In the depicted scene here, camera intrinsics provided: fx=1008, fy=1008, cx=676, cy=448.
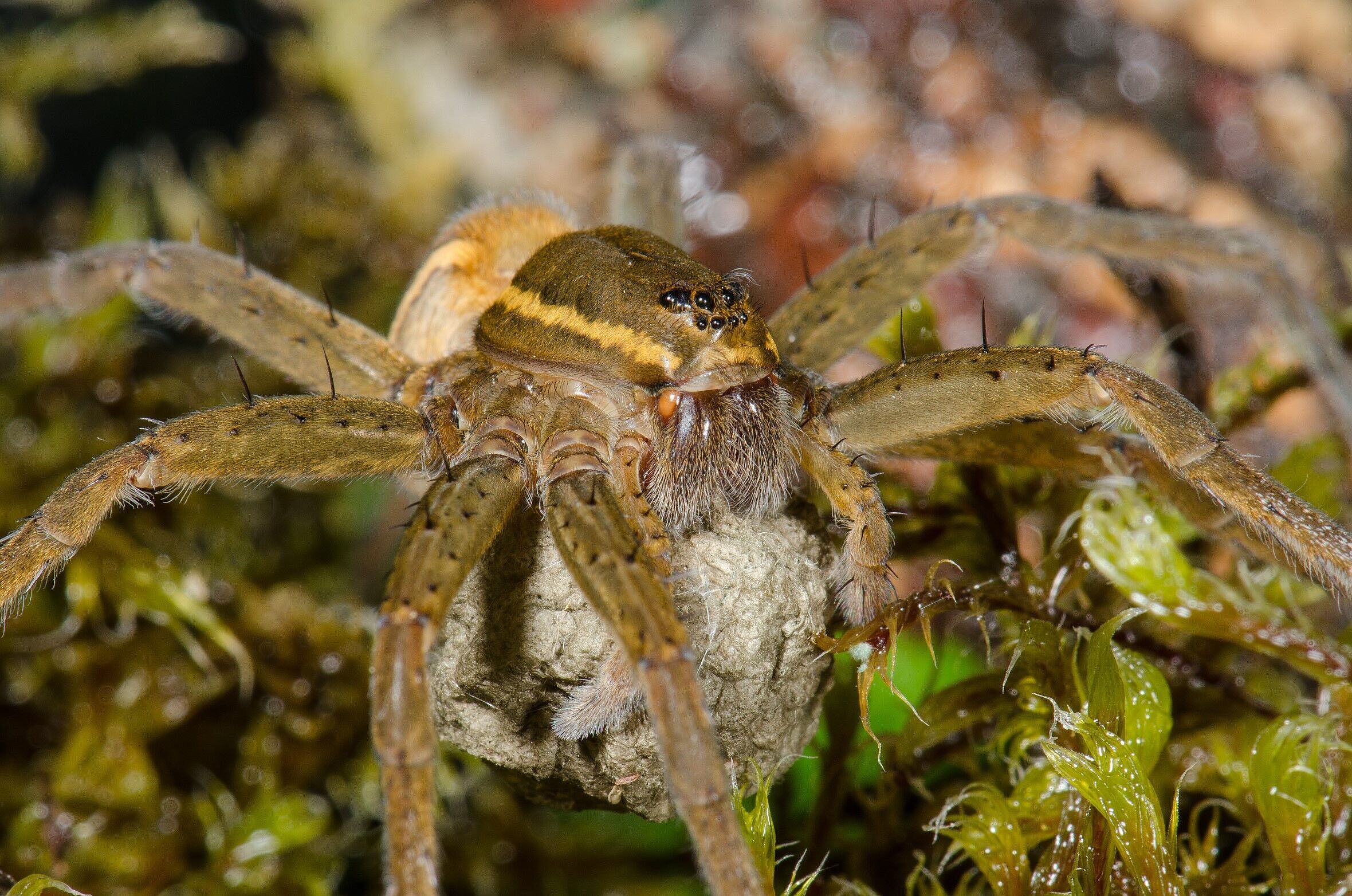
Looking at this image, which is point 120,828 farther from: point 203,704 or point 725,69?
point 725,69

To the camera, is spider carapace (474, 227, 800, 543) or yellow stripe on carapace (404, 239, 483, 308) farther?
yellow stripe on carapace (404, 239, 483, 308)

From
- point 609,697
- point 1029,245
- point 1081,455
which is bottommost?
point 609,697

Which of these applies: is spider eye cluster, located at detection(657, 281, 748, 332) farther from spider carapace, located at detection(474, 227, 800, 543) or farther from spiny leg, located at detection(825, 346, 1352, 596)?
spiny leg, located at detection(825, 346, 1352, 596)

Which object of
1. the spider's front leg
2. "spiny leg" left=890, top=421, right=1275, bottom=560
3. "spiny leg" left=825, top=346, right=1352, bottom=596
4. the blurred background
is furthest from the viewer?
the blurred background

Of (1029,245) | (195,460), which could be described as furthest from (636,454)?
(1029,245)

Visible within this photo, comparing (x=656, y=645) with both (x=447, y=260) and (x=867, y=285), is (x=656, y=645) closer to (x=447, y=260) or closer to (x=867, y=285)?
(x=867, y=285)

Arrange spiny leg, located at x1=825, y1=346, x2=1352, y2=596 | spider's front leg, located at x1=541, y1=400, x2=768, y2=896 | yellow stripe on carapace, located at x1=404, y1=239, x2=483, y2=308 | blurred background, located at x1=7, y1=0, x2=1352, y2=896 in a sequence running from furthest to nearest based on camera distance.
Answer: yellow stripe on carapace, located at x1=404, y1=239, x2=483, y2=308 → blurred background, located at x1=7, y1=0, x2=1352, y2=896 → spiny leg, located at x1=825, y1=346, x2=1352, y2=596 → spider's front leg, located at x1=541, y1=400, x2=768, y2=896

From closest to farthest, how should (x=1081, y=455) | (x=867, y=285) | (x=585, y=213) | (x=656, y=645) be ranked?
(x=656, y=645)
(x=1081, y=455)
(x=867, y=285)
(x=585, y=213)

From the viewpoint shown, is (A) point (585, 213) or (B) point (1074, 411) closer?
(B) point (1074, 411)

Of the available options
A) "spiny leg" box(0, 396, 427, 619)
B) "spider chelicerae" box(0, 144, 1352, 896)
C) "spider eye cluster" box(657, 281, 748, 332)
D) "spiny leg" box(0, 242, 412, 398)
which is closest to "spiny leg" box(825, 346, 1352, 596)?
"spider chelicerae" box(0, 144, 1352, 896)
